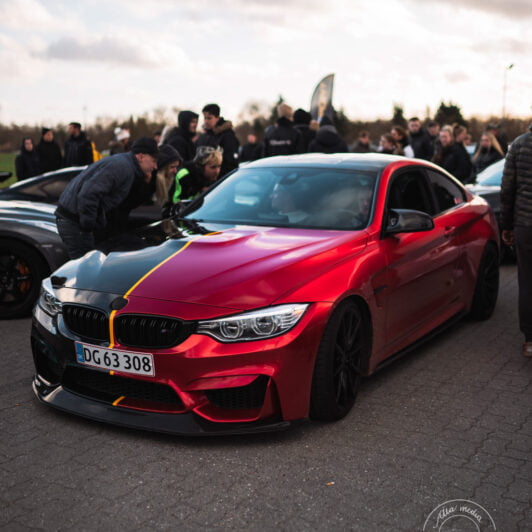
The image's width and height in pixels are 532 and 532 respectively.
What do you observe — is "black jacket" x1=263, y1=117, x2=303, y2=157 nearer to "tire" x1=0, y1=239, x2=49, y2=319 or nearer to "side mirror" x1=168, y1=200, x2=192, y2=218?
"tire" x1=0, y1=239, x2=49, y2=319

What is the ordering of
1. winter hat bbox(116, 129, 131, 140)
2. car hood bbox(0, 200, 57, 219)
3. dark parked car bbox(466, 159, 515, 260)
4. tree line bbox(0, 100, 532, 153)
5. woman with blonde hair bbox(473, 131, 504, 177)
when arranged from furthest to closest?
tree line bbox(0, 100, 532, 153)
winter hat bbox(116, 129, 131, 140)
woman with blonde hair bbox(473, 131, 504, 177)
dark parked car bbox(466, 159, 515, 260)
car hood bbox(0, 200, 57, 219)

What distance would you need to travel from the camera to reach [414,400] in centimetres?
458

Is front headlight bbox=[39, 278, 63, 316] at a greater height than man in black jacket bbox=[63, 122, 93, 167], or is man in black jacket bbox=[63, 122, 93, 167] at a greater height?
man in black jacket bbox=[63, 122, 93, 167]

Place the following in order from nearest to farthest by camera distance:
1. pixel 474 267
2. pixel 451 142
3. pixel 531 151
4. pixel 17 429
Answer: pixel 17 429 < pixel 531 151 < pixel 474 267 < pixel 451 142

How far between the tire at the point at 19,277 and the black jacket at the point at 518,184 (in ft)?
13.8

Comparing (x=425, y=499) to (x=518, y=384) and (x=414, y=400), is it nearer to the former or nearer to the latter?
(x=414, y=400)

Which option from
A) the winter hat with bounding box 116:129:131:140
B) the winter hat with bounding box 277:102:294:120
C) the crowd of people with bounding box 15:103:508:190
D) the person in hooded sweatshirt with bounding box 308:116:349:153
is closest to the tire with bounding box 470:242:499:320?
the crowd of people with bounding box 15:103:508:190

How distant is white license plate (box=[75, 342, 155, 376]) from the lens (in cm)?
369

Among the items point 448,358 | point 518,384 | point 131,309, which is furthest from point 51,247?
point 518,384

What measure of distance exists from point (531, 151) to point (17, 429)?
4.08m

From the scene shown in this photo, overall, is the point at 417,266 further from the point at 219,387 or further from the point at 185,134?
the point at 185,134

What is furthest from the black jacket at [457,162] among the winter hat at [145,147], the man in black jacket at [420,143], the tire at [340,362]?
the tire at [340,362]

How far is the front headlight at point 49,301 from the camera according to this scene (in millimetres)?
4141

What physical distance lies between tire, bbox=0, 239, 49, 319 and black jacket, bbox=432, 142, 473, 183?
681 centimetres
